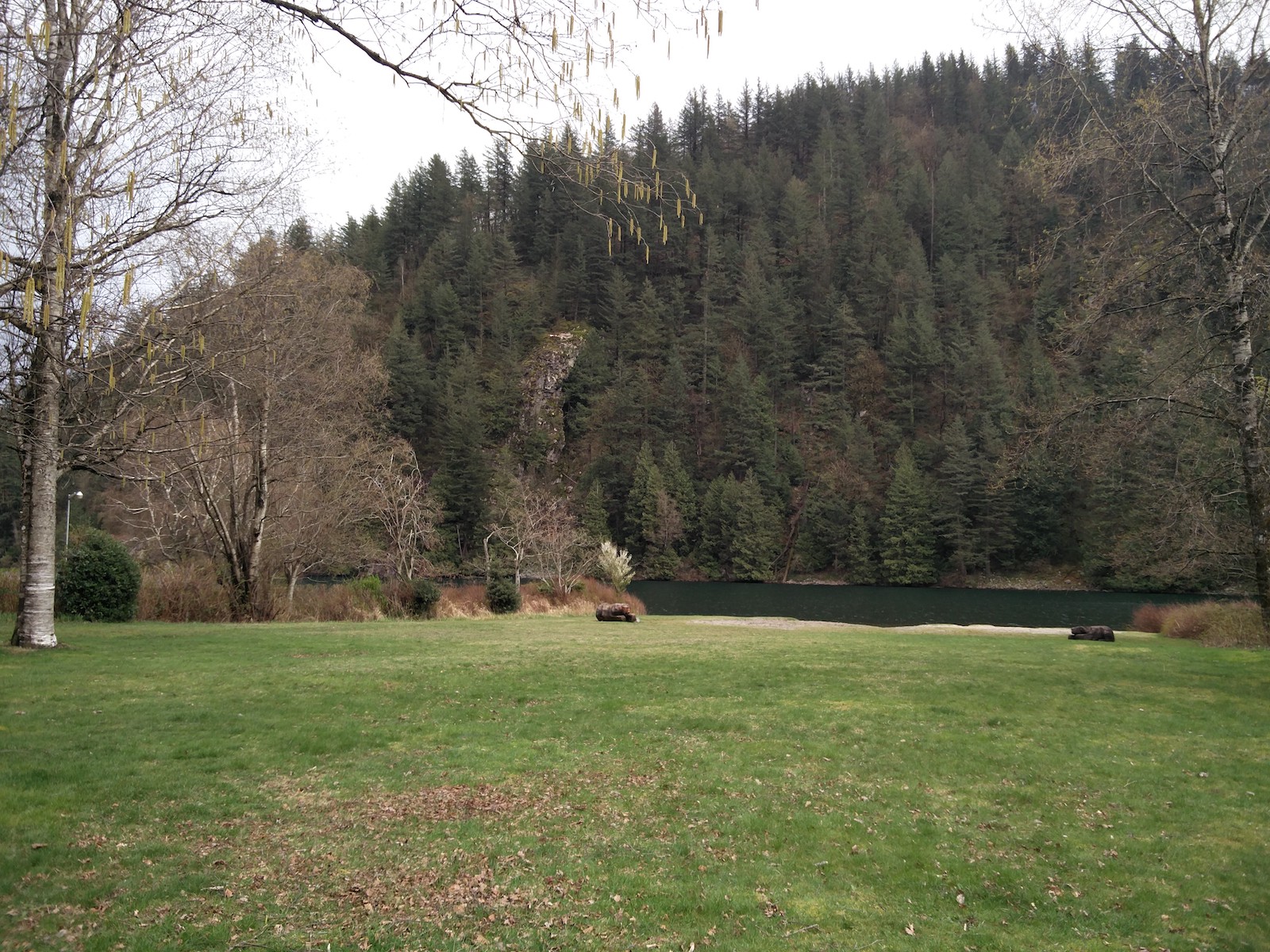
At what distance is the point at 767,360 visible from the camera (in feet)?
269

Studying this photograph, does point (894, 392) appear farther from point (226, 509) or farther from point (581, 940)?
point (581, 940)

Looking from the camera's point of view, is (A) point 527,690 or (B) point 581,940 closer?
(B) point 581,940

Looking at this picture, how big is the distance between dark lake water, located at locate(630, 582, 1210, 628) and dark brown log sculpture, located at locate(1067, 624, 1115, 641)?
41.6 ft

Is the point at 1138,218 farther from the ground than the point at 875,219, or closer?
closer

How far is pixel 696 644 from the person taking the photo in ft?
51.1

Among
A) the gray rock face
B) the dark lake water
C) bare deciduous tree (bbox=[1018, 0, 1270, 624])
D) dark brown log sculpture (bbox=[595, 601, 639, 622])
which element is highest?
the gray rock face

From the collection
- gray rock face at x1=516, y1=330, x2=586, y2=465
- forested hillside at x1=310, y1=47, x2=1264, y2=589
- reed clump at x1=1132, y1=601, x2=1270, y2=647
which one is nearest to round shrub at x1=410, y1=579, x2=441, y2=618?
reed clump at x1=1132, y1=601, x2=1270, y2=647

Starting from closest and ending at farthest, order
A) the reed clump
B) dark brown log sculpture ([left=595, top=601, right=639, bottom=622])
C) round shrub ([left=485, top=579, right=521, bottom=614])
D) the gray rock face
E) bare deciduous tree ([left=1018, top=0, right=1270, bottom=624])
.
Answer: bare deciduous tree ([left=1018, top=0, right=1270, bottom=624]), the reed clump, dark brown log sculpture ([left=595, top=601, right=639, bottom=622]), round shrub ([left=485, top=579, right=521, bottom=614]), the gray rock face

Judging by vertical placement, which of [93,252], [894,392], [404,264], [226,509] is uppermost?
[404,264]

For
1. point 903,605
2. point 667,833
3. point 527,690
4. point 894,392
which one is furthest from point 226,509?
point 894,392

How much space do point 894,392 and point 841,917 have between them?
75.7 meters

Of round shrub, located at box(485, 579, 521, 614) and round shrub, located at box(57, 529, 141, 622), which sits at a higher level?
round shrub, located at box(57, 529, 141, 622)

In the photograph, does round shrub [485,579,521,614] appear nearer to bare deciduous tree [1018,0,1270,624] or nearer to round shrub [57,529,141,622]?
round shrub [57,529,141,622]

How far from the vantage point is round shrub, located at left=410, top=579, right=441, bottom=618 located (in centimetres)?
2369
